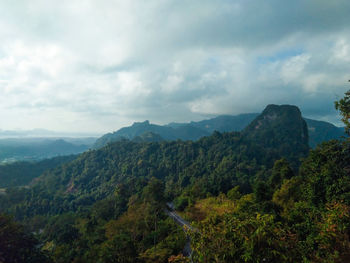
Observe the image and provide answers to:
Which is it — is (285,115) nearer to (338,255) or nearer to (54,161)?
(338,255)

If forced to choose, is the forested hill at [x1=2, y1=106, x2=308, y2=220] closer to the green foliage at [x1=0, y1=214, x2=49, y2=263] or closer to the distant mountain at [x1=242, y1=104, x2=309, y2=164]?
the distant mountain at [x1=242, y1=104, x2=309, y2=164]

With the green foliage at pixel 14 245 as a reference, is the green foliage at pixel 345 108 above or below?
above

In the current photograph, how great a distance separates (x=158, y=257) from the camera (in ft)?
48.4

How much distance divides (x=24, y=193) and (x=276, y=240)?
99285 millimetres

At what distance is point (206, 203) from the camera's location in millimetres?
29172

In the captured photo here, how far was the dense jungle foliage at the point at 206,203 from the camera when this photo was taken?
4.90m

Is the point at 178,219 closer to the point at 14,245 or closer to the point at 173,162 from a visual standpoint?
the point at 14,245

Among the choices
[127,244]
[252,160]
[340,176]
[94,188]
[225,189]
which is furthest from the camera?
[94,188]

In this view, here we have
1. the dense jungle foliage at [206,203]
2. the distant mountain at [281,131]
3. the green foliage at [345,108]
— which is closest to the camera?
the dense jungle foliage at [206,203]

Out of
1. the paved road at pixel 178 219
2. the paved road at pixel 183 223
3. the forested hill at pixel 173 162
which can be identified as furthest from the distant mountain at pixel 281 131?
the paved road at pixel 183 223

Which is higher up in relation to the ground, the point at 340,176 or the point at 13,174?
the point at 340,176

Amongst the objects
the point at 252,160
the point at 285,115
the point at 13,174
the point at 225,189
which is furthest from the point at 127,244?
the point at 13,174

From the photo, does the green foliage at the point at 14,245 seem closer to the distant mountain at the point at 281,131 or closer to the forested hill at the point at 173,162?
the forested hill at the point at 173,162

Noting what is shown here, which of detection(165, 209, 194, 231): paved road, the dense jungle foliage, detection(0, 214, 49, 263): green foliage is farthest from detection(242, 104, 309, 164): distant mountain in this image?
detection(0, 214, 49, 263): green foliage
